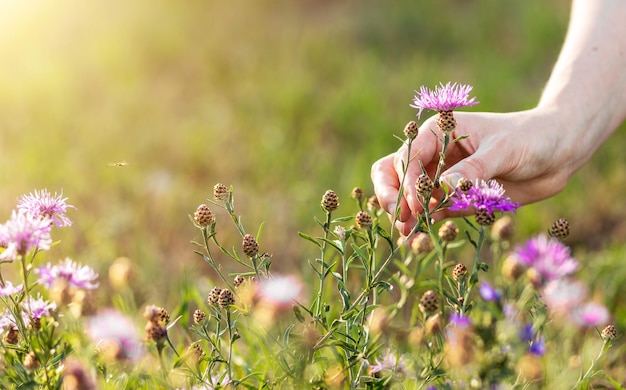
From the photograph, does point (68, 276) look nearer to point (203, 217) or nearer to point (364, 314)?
point (203, 217)

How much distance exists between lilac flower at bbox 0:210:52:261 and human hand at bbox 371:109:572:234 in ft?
1.81

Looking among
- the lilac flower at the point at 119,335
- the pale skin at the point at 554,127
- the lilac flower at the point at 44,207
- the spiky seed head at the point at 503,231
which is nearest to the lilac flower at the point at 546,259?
the spiky seed head at the point at 503,231

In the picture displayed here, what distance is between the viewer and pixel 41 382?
40.6 inches

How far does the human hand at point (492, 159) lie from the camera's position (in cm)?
123

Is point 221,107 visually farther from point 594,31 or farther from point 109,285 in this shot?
point 594,31

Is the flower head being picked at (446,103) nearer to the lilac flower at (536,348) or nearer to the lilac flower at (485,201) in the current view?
the lilac flower at (485,201)

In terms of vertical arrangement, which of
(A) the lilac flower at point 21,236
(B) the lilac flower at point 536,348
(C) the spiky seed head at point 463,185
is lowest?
(B) the lilac flower at point 536,348

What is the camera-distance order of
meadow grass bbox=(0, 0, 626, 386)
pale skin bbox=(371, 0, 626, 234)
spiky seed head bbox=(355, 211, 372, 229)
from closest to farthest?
1. spiky seed head bbox=(355, 211, 372, 229)
2. pale skin bbox=(371, 0, 626, 234)
3. meadow grass bbox=(0, 0, 626, 386)

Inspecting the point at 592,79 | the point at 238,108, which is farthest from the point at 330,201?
the point at 238,108

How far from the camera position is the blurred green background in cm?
270

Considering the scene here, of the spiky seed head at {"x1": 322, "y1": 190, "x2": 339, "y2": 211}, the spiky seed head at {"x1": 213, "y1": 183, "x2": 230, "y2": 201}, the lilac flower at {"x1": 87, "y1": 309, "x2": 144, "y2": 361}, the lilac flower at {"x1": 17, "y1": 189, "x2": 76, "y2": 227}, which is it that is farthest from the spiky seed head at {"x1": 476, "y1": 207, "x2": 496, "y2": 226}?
the lilac flower at {"x1": 17, "y1": 189, "x2": 76, "y2": 227}

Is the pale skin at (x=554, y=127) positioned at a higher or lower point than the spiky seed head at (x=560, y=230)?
higher

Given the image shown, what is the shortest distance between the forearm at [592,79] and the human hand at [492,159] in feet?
0.16

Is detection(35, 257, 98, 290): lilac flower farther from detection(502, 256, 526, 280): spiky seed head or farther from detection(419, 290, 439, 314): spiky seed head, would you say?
detection(502, 256, 526, 280): spiky seed head
